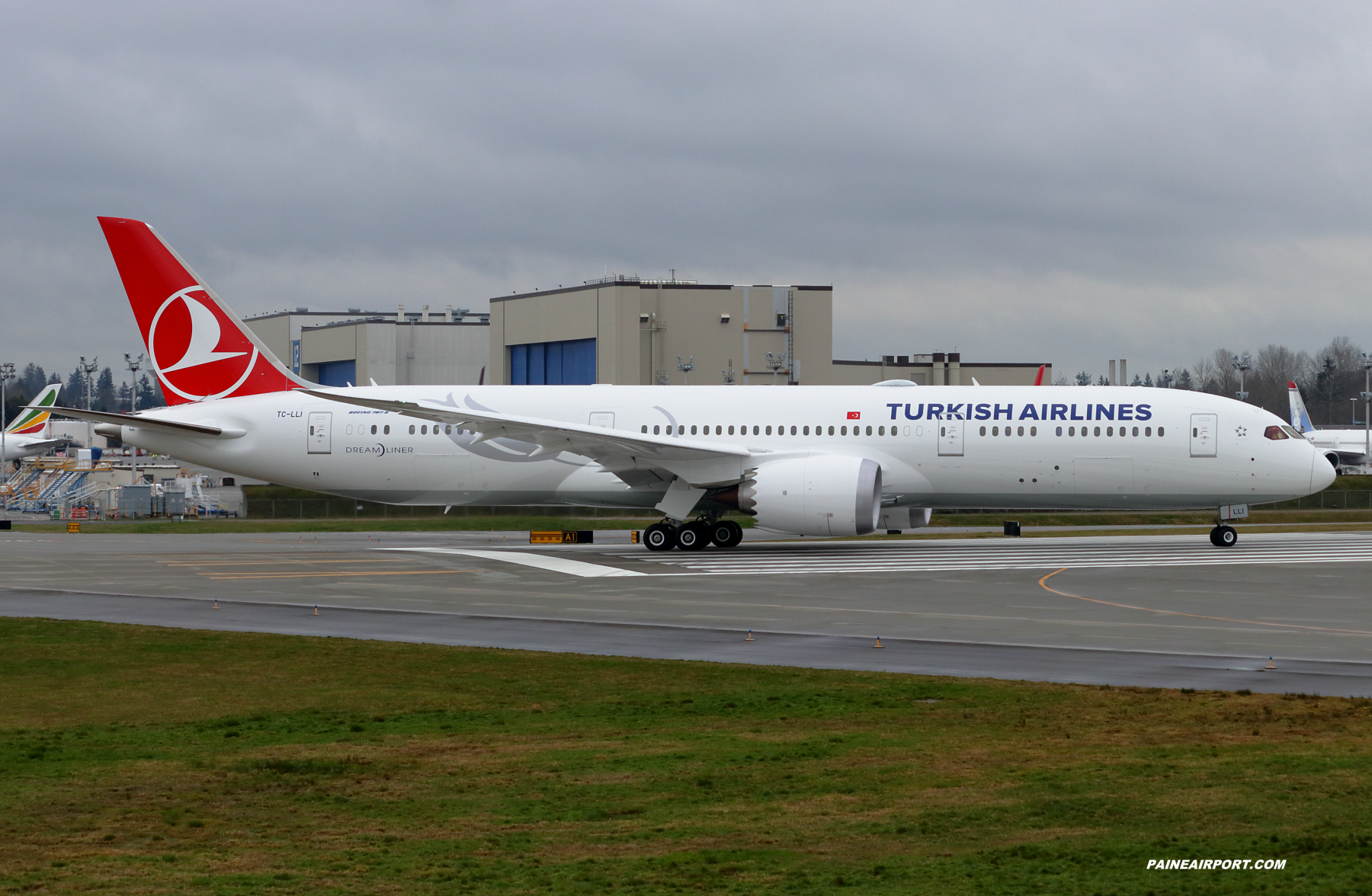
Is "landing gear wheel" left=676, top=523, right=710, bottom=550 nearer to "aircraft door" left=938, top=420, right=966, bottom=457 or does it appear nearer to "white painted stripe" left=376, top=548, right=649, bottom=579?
"white painted stripe" left=376, top=548, right=649, bottom=579

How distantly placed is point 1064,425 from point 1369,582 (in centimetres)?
929

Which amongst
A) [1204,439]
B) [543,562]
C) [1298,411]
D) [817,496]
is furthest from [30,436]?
[1298,411]

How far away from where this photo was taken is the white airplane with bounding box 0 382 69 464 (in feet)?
304

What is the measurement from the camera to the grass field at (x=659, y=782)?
7.45 m

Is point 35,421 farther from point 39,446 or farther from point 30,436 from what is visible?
point 39,446

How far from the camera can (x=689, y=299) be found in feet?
276

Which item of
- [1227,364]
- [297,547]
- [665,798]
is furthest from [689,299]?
[1227,364]

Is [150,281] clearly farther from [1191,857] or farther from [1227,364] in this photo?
[1227,364]

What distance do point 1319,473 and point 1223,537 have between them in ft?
9.97

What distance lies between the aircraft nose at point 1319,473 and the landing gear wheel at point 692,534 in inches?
595

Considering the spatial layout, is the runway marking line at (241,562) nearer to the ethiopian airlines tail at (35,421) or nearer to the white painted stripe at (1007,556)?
the white painted stripe at (1007,556)

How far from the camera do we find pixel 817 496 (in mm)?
31219

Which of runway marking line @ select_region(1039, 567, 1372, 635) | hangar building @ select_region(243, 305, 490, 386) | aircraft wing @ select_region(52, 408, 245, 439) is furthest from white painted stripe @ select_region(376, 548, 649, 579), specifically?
hangar building @ select_region(243, 305, 490, 386)

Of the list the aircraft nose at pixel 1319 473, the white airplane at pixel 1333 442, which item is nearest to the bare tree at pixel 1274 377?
the white airplane at pixel 1333 442
